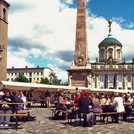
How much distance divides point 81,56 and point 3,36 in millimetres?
18776

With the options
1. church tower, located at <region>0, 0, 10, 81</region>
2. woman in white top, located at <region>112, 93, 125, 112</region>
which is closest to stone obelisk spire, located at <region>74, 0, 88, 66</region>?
church tower, located at <region>0, 0, 10, 81</region>

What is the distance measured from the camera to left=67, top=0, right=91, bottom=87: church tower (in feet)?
88.1

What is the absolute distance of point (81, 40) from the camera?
26906 millimetres

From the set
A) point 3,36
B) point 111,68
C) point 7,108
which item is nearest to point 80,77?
point 3,36

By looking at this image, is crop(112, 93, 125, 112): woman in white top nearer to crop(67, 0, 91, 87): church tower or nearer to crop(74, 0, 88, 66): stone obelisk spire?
crop(67, 0, 91, 87): church tower

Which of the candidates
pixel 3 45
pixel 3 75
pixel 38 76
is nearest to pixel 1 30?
pixel 3 45

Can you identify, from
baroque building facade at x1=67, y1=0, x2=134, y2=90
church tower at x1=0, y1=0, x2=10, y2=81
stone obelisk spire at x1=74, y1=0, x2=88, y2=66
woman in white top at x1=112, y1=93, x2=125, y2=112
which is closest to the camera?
woman in white top at x1=112, y1=93, x2=125, y2=112

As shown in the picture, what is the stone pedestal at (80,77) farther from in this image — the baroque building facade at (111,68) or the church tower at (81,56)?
the baroque building facade at (111,68)

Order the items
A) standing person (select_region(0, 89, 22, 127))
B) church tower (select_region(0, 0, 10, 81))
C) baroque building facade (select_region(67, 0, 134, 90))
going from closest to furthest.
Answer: standing person (select_region(0, 89, 22, 127)), church tower (select_region(0, 0, 10, 81)), baroque building facade (select_region(67, 0, 134, 90))

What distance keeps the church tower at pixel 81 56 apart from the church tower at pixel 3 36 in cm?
1604

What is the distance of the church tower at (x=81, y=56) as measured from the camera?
26.8 meters

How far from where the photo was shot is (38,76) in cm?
9956

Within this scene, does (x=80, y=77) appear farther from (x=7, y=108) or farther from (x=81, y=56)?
(x=7, y=108)

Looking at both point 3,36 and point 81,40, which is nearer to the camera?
point 81,40
